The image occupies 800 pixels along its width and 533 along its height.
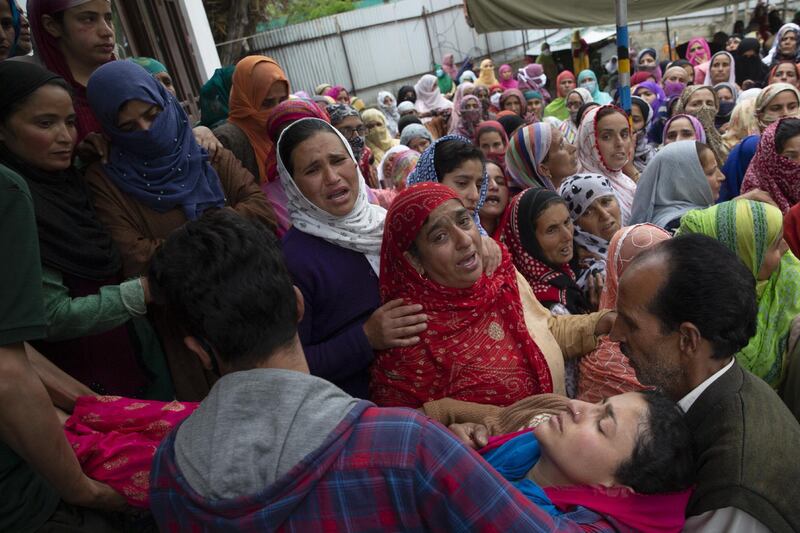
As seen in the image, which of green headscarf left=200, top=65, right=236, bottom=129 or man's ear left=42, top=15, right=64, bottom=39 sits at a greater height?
man's ear left=42, top=15, right=64, bottom=39

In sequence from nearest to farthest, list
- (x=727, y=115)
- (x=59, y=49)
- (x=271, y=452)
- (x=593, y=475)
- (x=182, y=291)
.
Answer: (x=271, y=452) < (x=182, y=291) < (x=593, y=475) < (x=59, y=49) < (x=727, y=115)

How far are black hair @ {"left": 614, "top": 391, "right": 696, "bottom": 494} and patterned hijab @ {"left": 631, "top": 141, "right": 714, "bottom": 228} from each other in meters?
2.10

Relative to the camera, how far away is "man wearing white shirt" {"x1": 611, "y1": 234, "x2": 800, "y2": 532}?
4.32ft

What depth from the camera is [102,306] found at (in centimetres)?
176

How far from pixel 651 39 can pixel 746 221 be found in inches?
714

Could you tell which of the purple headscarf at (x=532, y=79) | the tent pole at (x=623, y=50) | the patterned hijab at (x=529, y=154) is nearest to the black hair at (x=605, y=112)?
the patterned hijab at (x=529, y=154)

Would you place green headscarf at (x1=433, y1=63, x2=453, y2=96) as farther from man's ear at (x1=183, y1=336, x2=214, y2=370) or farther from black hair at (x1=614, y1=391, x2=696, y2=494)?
man's ear at (x1=183, y1=336, x2=214, y2=370)

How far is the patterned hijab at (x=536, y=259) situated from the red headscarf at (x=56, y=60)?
2.08 meters

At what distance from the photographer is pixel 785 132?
10.9ft

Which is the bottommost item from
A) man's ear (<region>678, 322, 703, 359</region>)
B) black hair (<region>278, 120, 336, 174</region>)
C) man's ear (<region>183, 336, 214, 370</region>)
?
man's ear (<region>678, 322, 703, 359</region>)

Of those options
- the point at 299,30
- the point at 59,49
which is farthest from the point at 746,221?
the point at 299,30

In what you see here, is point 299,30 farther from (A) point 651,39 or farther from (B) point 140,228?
(B) point 140,228

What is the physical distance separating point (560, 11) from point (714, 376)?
794cm

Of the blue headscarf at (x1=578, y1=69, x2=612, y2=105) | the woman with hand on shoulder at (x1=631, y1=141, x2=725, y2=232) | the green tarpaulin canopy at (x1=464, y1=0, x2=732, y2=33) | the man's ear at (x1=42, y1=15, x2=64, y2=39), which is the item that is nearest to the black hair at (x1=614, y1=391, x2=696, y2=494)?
the woman with hand on shoulder at (x1=631, y1=141, x2=725, y2=232)
